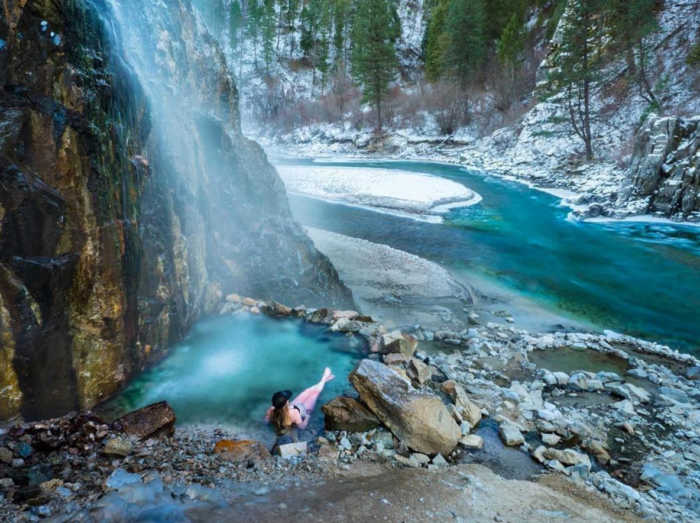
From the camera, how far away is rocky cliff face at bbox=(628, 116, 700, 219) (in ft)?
70.4

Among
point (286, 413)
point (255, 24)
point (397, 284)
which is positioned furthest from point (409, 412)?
point (255, 24)

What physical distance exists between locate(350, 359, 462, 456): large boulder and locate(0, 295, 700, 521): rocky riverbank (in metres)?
0.02

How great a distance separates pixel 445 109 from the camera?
5225 centimetres

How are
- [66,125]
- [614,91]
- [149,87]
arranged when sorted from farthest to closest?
[614,91] < [149,87] < [66,125]

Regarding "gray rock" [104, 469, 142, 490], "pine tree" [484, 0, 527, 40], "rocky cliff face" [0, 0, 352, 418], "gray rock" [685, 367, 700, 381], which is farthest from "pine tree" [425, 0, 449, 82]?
"gray rock" [104, 469, 142, 490]

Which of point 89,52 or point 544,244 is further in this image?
point 544,244

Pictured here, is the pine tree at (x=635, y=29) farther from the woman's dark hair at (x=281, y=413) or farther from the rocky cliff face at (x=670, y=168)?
the woman's dark hair at (x=281, y=413)

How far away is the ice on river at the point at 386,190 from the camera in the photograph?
25.2 metres

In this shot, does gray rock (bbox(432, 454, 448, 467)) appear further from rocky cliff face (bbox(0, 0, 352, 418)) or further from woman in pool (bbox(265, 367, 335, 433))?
rocky cliff face (bbox(0, 0, 352, 418))

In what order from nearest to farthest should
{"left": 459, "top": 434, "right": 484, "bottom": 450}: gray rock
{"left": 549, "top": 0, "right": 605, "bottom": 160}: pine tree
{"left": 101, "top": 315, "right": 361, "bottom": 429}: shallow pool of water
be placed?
{"left": 459, "top": 434, "right": 484, "bottom": 450}: gray rock, {"left": 101, "top": 315, "right": 361, "bottom": 429}: shallow pool of water, {"left": 549, "top": 0, "right": 605, "bottom": 160}: pine tree

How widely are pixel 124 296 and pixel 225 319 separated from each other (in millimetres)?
3642

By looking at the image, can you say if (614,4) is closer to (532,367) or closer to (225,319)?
→ (532,367)

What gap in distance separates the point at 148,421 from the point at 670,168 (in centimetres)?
2753

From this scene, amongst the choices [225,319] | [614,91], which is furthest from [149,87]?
[614,91]
